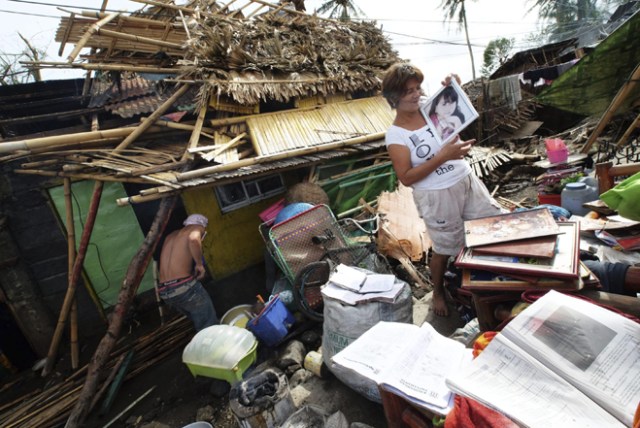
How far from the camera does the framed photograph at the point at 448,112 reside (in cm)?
Result: 233

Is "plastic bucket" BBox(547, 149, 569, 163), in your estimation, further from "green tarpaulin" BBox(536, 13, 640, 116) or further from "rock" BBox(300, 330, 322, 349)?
"rock" BBox(300, 330, 322, 349)

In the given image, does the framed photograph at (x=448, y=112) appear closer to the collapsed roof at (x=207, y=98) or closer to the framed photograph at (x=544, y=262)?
the framed photograph at (x=544, y=262)

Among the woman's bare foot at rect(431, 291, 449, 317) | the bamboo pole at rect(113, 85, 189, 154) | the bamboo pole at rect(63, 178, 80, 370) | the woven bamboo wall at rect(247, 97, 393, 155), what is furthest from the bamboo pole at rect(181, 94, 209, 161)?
the woman's bare foot at rect(431, 291, 449, 317)

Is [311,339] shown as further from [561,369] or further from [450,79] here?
[450,79]

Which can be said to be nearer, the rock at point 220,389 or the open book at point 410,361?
the open book at point 410,361

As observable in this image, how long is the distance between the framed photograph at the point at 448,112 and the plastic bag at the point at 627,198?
1.08 metres

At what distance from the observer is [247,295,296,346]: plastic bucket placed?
392cm

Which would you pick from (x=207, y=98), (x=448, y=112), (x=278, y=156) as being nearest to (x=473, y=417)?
(x=448, y=112)

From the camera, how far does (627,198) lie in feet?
6.58

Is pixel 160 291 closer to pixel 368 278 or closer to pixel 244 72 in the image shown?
pixel 368 278

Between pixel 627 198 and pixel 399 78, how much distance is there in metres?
1.78

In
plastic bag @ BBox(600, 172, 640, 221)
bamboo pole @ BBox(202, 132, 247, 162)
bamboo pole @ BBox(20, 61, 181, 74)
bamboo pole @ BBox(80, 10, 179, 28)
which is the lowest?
plastic bag @ BBox(600, 172, 640, 221)

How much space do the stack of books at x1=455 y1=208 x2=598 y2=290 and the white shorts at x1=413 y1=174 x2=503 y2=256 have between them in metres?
0.47

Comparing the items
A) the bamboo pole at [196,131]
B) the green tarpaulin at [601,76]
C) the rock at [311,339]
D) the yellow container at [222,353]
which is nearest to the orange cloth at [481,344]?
the yellow container at [222,353]
